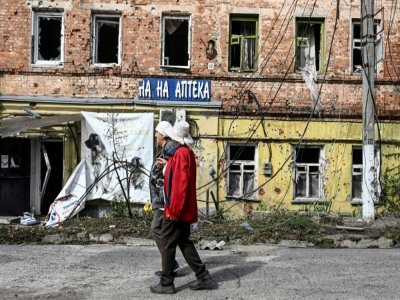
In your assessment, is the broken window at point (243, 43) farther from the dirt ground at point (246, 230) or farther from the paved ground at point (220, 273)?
the paved ground at point (220, 273)

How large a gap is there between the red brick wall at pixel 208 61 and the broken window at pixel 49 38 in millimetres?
253

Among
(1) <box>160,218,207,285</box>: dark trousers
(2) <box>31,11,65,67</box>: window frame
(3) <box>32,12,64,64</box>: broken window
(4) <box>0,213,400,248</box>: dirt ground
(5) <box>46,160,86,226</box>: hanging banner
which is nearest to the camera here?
(1) <box>160,218,207,285</box>: dark trousers

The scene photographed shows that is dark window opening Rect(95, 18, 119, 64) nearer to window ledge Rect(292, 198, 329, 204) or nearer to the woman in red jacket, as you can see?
window ledge Rect(292, 198, 329, 204)

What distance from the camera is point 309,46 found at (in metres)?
15.1

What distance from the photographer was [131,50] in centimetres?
1456

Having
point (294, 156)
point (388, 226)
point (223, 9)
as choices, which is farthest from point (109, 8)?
point (388, 226)

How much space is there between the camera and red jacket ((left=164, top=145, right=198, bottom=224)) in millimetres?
6113

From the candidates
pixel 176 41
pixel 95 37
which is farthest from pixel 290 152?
pixel 95 37

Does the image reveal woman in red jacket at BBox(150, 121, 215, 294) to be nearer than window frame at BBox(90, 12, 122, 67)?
Yes

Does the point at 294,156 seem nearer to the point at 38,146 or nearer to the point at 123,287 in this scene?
the point at 38,146

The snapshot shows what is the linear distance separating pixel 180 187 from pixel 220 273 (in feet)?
6.09

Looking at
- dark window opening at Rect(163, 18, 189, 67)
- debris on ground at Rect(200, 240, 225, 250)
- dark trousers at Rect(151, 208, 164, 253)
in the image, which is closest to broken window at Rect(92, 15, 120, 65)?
dark window opening at Rect(163, 18, 189, 67)

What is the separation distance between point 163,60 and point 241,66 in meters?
2.18

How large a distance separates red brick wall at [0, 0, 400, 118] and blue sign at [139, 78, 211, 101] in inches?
7.3
